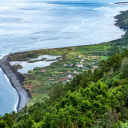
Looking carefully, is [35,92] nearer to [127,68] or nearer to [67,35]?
[127,68]

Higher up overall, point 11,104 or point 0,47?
point 0,47

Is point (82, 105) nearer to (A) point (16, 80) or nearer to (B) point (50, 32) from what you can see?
(A) point (16, 80)

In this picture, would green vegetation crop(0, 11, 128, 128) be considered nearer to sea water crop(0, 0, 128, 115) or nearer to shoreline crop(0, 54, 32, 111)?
shoreline crop(0, 54, 32, 111)

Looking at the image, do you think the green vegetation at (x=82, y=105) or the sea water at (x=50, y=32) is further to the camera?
the sea water at (x=50, y=32)

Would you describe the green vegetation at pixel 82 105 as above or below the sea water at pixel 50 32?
below

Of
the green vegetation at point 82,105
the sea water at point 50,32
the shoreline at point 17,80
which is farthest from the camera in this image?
the sea water at point 50,32

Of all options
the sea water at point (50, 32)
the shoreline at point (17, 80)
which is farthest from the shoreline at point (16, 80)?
the sea water at point (50, 32)

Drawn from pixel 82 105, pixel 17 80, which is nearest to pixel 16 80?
pixel 17 80

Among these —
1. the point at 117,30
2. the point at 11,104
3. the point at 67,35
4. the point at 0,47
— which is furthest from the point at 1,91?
the point at 117,30

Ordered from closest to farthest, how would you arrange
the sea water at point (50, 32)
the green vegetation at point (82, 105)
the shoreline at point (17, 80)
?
the green vegetation at point (82, 105) → the shoreline at point (17, 80) → the sea water at point (50, 32)

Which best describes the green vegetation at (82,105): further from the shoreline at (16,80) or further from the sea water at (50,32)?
the sea water at (50,32)
